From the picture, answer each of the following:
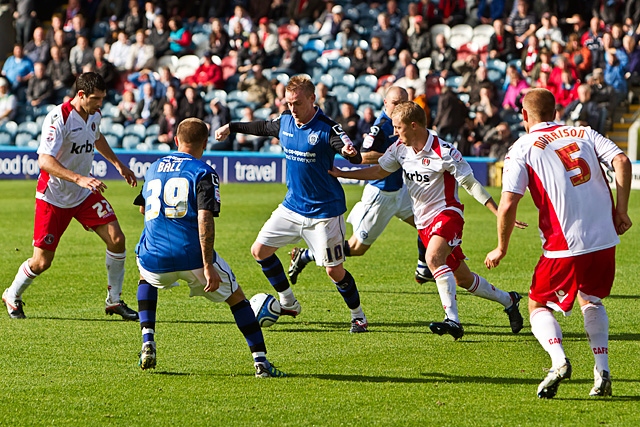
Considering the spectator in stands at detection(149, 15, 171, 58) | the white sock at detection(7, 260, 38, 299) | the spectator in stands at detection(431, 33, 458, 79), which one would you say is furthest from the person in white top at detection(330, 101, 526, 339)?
the spectator in stands at detection(149, 15, 171, 58)

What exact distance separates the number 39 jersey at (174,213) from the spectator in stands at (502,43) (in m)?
17.7

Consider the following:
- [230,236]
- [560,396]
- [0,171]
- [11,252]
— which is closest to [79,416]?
[560,396]

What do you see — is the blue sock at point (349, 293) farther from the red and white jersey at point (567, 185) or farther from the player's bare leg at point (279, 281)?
the red and white jersey at point (567, 185)

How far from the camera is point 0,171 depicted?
24.0 metres

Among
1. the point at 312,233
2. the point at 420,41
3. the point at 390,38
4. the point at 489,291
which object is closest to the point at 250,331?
the point at 312,233

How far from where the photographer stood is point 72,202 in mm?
9195

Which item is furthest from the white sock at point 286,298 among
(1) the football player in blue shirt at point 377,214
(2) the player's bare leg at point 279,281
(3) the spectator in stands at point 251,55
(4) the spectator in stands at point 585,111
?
(3) the spectator in stands at point 251,55

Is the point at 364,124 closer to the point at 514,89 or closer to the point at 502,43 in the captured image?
the point at 514,89

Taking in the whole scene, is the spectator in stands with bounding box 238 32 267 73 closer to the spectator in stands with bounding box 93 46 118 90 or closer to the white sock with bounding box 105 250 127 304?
the spectator in stands with bounding box 93 46 118 90

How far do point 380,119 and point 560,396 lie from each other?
12.8ft

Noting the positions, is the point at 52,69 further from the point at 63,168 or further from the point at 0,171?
the point at 63,168

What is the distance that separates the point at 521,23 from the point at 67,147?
662 inches

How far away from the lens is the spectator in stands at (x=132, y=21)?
28.1m

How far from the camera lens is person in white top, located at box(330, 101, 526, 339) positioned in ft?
26.4
